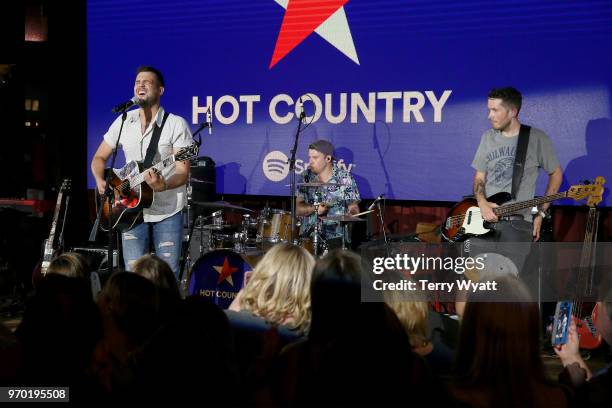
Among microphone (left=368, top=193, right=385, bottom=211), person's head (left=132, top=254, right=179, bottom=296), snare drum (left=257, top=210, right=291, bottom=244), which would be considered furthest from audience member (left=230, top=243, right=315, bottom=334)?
snare drum (left=257, top=210, right=291, bottom=244)

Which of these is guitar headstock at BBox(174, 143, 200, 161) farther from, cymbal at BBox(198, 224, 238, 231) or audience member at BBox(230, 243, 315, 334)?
audience member at BBox(230, 243, 315, 334)

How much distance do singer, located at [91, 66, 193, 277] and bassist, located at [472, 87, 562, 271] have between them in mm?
2364

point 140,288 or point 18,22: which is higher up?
point 18,22

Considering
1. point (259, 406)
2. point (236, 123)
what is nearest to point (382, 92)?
point (236, 123)

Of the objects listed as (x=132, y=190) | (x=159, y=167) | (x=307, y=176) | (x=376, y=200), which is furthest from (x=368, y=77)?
(x=132, y=190)

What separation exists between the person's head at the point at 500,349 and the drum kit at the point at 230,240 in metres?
3.67

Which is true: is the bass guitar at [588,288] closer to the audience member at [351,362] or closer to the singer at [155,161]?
the singer at [155,161]

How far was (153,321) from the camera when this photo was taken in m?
2.68

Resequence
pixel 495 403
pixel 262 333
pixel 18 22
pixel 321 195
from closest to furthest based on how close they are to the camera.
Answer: pixel 495 403 < pixel 262 333 < pixel 321 195 < pixel 18 22

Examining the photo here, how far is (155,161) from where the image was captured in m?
5.69

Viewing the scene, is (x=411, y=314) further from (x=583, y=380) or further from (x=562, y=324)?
(x=583, y=380)

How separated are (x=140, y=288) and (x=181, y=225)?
2.91m

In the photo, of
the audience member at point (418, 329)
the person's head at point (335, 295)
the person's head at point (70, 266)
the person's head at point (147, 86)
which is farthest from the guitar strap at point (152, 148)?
the person's head at point (335, 295)

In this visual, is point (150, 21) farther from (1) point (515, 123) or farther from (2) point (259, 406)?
(2) point (259, 406)
